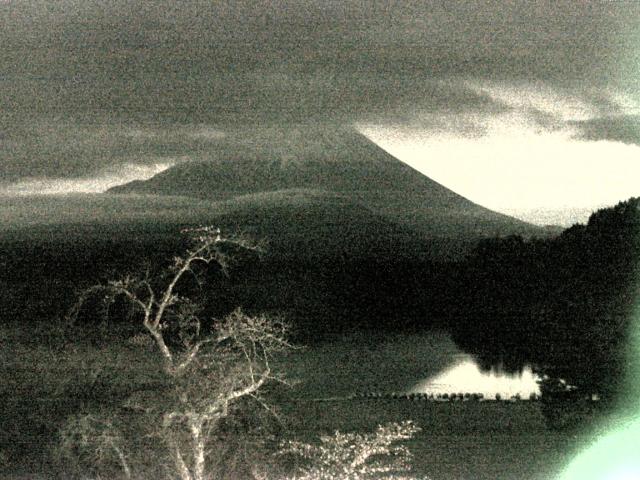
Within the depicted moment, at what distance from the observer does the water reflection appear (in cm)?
771

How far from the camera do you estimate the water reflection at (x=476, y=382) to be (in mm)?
7711

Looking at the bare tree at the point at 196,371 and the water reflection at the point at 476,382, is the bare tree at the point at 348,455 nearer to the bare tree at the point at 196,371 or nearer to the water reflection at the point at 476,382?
the bare tree at the point at 196,371

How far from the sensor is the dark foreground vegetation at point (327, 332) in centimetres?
526

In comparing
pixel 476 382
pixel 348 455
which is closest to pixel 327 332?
pixel 476 382

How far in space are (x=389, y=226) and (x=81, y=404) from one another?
9057 mm

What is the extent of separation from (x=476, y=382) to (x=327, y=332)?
80.4 inches

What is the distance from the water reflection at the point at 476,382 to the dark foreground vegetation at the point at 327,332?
0.21m

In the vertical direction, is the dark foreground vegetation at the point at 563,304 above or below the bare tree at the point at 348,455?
above

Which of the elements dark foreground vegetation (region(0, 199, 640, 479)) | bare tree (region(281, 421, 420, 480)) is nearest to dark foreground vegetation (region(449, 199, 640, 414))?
dark foreground vegetation (region(0, 199, 640, 479))

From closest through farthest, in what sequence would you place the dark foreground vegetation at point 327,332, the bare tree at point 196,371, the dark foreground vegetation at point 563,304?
the bare tree at point 196,371
the dark foreground vegetation at point 327,332
the dark foreground vegetation at point 563,304

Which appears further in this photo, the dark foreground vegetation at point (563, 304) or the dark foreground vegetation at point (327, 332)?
the dark foreground vegetation at point (563, 304)

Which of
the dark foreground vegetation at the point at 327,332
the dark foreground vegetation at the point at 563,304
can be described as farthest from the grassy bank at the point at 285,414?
the dark foreground vegetation at the point at 563,304

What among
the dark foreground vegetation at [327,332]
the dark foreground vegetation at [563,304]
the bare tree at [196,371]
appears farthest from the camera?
the dark foreground vegetation at [563,304]

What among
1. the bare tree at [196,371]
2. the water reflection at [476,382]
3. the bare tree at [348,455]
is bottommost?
the bare tree at [348,455]
